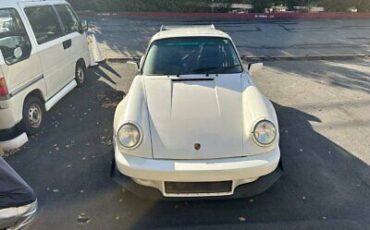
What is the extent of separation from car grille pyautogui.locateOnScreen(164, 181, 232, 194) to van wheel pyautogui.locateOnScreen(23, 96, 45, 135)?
2731 millimetres

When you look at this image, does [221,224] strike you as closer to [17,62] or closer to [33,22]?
[17,62]

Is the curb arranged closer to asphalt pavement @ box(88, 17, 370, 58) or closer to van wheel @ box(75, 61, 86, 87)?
Result: asphalt pavement @ box(88, 17, 370, 58)

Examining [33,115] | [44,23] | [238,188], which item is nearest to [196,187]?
[238,188]

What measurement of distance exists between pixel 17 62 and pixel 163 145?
2.64 m

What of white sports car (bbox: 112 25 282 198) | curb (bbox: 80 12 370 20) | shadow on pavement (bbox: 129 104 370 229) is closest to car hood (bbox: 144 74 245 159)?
white sports car (bbox: 112 25 282 198)

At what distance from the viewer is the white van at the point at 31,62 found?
4.18 meters

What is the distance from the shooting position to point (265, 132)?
3010mm

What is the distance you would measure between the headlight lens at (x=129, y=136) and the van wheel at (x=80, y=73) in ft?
13.2

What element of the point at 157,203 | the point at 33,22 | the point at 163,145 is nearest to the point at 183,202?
the point at 157,203

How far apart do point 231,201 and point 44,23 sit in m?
4.23

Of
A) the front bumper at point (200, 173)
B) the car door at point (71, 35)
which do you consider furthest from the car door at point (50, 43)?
the front bumper at point (200, 173)

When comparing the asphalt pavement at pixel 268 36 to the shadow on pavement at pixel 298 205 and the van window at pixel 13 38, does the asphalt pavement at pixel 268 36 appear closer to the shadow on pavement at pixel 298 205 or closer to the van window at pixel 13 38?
the van window at pixel 13 38

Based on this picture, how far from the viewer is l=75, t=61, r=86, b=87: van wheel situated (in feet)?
21.8

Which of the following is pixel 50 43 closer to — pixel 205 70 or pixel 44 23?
pixel 44 23
